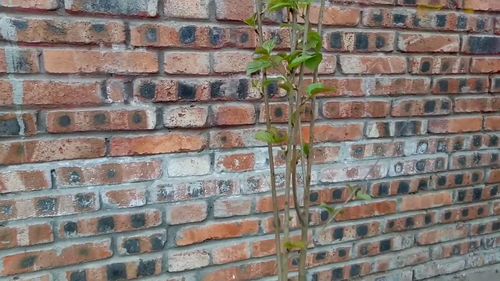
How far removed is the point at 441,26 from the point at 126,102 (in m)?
1.33

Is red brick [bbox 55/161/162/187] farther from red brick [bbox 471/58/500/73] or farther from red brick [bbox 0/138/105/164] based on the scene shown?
red brick [bbox 471/58/500/73]

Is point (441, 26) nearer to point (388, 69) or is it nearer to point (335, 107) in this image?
point (388, 69)

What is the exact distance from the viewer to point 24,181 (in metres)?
1.39

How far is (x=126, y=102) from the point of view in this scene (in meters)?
1.47

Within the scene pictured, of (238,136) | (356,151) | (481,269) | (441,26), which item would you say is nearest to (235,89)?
(238,136)

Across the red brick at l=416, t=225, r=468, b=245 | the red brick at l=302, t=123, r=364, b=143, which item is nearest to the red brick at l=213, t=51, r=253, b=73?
the red brick at l=302, t=123, r=364, b=143

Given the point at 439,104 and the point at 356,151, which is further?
the point at 439,104

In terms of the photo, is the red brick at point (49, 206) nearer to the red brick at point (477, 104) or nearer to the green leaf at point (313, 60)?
the green leaf at point (313, 60)

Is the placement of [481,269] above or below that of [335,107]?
below

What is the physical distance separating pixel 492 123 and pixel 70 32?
1871 mm

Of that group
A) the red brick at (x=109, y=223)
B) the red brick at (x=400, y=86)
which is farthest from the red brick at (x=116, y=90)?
the red brick at (x=400, y=86)

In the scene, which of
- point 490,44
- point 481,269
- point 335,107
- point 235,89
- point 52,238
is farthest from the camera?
point 481,269

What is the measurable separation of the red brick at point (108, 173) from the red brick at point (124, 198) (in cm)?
4

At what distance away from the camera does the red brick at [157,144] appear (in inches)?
58.7
